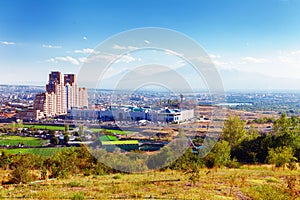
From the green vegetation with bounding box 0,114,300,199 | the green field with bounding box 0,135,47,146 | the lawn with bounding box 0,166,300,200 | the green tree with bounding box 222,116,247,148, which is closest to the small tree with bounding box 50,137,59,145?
the green field with bounding box 0,135,47,146

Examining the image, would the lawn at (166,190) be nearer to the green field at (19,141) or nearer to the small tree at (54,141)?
the small tree at (54,141)

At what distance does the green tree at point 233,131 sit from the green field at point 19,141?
14.7 meters

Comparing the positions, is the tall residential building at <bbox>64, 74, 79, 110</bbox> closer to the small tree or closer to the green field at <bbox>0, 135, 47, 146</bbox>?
the green field at <bbox>0, 135, 47, 146</bbox>

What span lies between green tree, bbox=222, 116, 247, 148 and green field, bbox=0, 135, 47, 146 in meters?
14.7

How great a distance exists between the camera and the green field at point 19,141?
73.1ft

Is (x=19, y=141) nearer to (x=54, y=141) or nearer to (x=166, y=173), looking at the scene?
(x=54, y=141)

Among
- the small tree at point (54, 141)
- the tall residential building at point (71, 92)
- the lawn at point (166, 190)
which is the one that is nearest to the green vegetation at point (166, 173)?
the lawn at point (166, 190)

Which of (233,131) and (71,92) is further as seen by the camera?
(71,92)

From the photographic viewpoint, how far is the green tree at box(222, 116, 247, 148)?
14914mm

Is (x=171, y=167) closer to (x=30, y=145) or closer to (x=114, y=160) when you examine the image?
(x=114, y=160)

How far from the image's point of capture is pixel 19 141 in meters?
23.4

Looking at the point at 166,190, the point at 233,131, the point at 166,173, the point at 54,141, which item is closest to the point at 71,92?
the point at 54,141

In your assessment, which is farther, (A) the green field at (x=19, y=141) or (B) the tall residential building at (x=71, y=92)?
(B) the tall residential building at (x=71, y=92)

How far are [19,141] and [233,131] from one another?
18.0 metres
